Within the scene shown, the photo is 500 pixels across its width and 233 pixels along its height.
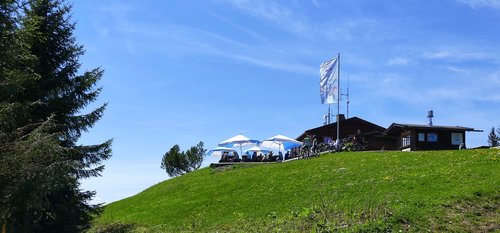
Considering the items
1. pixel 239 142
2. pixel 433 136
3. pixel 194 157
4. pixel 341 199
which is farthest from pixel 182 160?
pixel 341 199

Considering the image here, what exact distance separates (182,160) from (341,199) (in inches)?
2136

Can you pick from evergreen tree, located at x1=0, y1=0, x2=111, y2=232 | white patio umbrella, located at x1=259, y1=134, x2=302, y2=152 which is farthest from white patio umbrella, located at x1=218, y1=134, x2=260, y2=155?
evergreen tree, located at x1=0, y1=0, x2=111, y2=232

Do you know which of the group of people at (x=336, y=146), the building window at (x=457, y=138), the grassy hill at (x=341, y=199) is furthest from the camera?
the building window at (x=457, y=138)

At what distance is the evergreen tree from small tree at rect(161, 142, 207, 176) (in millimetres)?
51492

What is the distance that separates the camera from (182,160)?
234 feet

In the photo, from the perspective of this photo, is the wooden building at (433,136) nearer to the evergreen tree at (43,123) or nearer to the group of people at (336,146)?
the group of people at (336,146)

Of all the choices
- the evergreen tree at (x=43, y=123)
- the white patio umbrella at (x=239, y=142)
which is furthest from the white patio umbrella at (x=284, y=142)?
the evergreen tree at (x=43, y=123)

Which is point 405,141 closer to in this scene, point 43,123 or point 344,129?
point 344,129

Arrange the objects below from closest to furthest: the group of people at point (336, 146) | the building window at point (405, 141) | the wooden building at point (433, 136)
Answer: the group of people at point (336, 146), the wooden building at point (433, 136), the building window at point (405, 141)

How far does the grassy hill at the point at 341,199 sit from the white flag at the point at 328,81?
12501mm

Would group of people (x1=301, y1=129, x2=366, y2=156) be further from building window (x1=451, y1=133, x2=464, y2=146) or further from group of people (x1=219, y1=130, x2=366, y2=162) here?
building window (x1=451, y1=133, x2=464, y2=146)

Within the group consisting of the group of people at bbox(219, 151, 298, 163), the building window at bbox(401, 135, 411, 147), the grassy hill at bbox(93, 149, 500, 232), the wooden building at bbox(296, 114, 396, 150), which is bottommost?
the grassy hill at bbox(93, 149, 500, 232)

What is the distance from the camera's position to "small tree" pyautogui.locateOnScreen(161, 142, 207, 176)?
7125 cm

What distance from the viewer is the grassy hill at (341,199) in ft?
47.4
